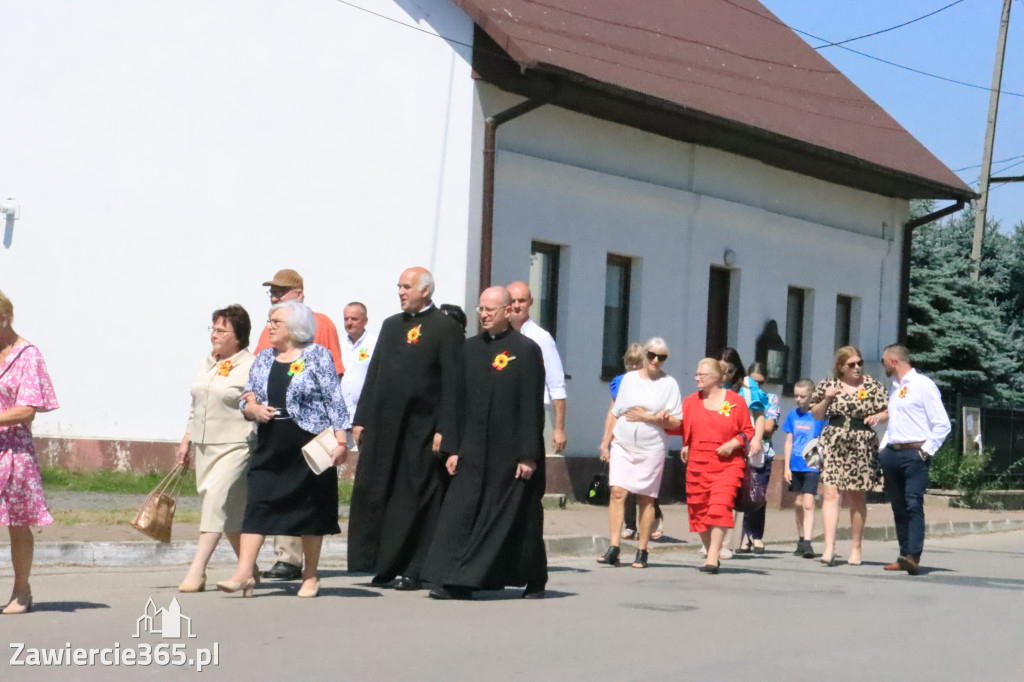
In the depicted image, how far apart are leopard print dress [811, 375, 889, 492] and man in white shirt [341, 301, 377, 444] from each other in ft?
13.0

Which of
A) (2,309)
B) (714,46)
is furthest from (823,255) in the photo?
(2,309)

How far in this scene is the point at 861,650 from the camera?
8.02 metres

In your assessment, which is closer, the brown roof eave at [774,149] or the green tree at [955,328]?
the brown roof eave at [774,149]

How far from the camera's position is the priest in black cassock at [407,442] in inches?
390

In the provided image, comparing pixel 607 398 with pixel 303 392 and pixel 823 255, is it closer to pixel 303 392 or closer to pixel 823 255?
pixel 823 255

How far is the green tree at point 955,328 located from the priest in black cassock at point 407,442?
2281 centimetres

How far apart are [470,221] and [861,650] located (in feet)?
31.9

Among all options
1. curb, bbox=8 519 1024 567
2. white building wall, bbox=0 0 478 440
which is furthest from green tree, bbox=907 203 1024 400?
curb, bbox=8 519 1024 567

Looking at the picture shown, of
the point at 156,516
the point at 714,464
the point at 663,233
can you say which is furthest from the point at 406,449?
the point at 663,233

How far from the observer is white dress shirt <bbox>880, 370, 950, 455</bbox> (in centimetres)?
1281

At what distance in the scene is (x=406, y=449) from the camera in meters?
9.98

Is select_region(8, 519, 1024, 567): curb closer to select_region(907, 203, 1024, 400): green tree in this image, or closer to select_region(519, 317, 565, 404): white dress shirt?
select_region(519, 317, 565, 404): white dress shirt

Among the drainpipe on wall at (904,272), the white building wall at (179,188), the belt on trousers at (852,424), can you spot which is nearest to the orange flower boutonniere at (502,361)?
the belt on trousers at (852,424)

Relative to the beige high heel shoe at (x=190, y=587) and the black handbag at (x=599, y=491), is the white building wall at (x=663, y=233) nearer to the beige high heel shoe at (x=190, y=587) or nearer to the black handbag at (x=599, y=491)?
the black handbag at (x=599, y=491)
